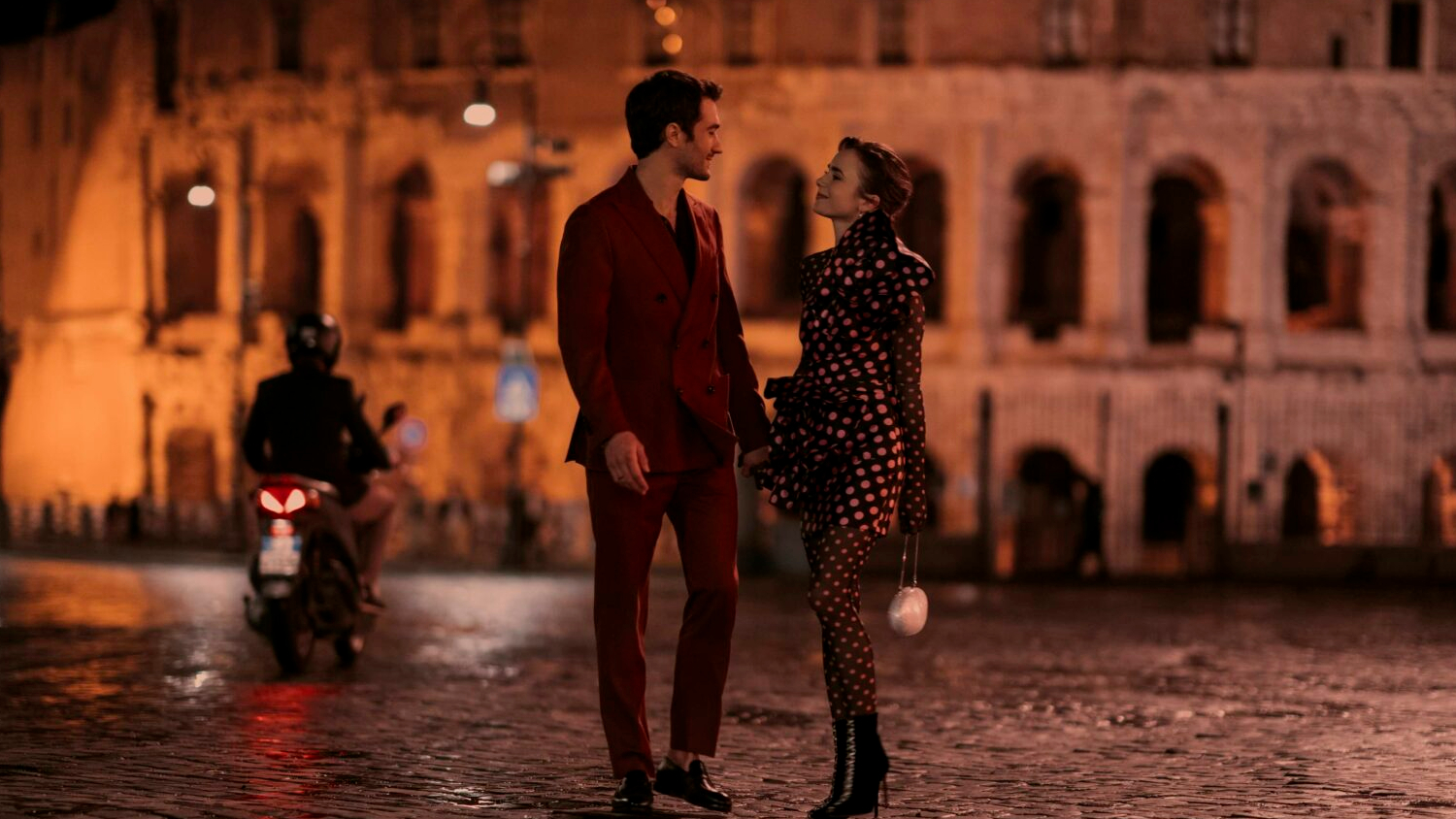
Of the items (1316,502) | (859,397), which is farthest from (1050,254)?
(859,397)

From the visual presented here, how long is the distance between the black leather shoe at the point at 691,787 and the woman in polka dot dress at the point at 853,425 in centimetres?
31

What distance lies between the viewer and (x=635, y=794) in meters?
7.50

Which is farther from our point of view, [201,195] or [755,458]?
[201,195]

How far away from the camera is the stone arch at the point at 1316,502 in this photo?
4191cm

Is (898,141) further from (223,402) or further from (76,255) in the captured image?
(76,255)

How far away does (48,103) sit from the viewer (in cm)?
5231

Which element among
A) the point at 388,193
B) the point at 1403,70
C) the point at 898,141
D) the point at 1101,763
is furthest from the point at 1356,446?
the point at 1101,763

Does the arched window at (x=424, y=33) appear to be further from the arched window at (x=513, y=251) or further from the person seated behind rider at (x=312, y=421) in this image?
the person seated behind rider at (x=312, y=421)

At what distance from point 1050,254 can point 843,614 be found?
1488 inches

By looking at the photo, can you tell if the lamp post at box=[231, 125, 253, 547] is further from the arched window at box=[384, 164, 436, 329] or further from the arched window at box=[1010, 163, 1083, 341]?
the arched window at box=[1010, 163, 1083, 341]

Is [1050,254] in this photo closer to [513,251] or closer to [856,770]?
[513,251]

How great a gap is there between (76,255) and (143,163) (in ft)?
13.9

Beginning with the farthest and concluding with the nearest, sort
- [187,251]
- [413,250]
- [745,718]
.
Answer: [187,251]
[413,250]
[745,718]

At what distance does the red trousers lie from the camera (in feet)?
24.5
